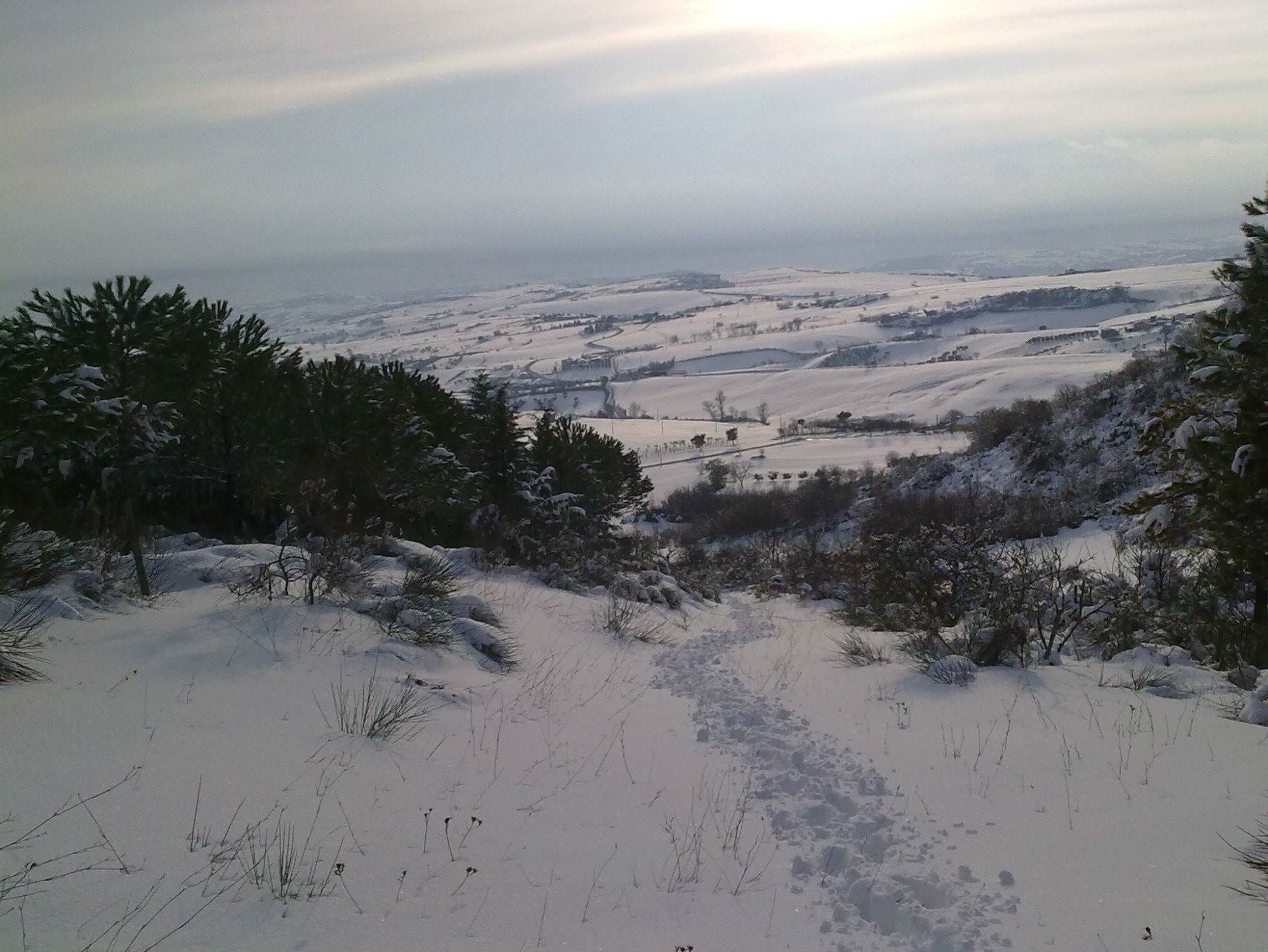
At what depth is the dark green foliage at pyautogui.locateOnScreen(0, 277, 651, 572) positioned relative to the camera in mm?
8586

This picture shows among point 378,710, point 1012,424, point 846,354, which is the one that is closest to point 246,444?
point 378,710

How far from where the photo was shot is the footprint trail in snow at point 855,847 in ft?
11.9

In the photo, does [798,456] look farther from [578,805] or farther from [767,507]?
[578,805]

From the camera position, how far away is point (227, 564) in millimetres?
8297

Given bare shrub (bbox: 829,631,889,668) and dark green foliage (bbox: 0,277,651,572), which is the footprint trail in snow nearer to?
bare shrub (bbox: 829,631,889,668)

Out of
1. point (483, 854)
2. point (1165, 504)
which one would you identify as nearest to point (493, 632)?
point (483, 854)

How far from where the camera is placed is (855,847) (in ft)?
14.5

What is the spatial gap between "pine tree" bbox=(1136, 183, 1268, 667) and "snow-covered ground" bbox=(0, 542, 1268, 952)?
160 inches

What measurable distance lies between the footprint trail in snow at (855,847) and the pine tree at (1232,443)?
21.2 ft

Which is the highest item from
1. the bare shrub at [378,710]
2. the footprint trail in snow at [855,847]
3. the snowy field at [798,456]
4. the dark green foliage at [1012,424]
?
the bare shrub at [378,710]

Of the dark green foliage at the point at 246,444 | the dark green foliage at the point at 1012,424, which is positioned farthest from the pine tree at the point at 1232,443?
the dark green foliage at the point at 1012,424

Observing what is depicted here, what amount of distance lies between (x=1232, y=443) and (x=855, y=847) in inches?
344

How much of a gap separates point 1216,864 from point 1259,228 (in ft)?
31.7

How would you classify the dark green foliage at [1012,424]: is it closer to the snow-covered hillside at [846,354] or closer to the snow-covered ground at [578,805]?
the snow-covered ground at [578,805]
